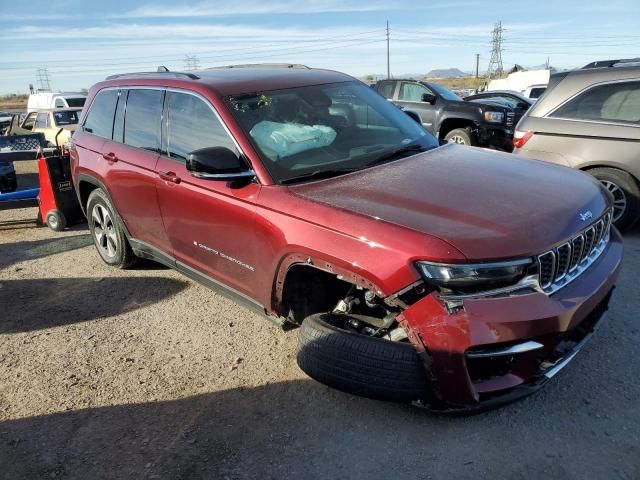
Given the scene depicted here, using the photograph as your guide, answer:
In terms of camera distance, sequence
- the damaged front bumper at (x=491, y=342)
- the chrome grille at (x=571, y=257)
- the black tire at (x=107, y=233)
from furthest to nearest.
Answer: the black tire at (x=107, y=233), the chrome grille at (x=571, y=257), the damaged front bumper at (x=491, y=342)

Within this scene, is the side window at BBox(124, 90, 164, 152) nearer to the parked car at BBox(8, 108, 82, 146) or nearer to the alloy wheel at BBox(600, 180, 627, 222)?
the alloy wheel at BBox(600, 180, 627, 222)

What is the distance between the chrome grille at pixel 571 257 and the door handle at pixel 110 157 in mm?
3723

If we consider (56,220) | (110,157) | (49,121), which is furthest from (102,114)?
(49,121)

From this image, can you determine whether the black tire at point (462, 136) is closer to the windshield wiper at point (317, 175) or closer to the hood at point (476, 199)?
the hood at point (476, 199)

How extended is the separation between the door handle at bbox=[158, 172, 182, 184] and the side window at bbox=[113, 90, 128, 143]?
98cm

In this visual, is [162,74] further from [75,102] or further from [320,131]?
[75,102]

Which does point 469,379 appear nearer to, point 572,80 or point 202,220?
point 202,220

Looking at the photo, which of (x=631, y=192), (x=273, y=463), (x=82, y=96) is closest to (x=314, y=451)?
(x=273, y=463)

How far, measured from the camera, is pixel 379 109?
4.21 metres

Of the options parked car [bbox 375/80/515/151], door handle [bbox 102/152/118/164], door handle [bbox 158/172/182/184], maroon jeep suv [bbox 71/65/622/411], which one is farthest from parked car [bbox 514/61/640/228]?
door handle [bbox 102/152/118/164]

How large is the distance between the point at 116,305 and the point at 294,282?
2196 millimetres

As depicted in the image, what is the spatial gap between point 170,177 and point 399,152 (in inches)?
67.4

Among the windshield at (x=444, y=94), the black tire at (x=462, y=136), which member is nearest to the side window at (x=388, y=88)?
the windshield at (x=444, y=94)

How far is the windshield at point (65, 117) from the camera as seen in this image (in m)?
14.8
